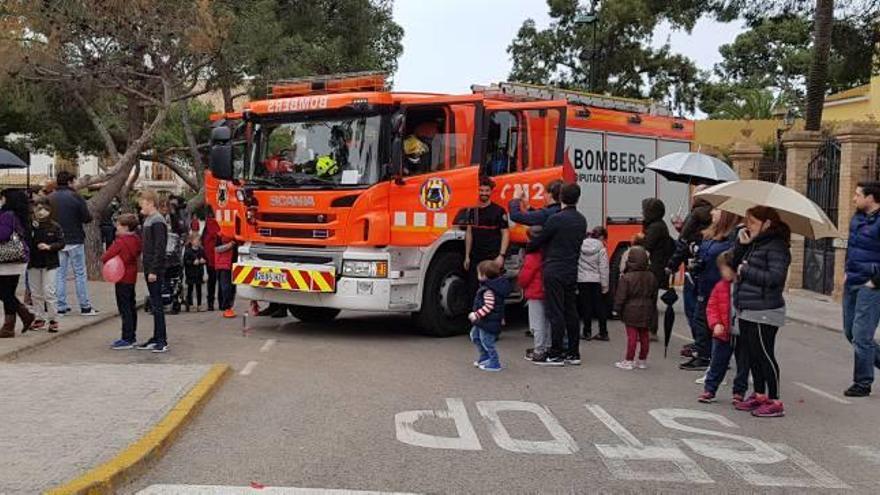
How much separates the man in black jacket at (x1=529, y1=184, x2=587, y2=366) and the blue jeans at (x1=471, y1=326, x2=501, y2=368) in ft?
2.22

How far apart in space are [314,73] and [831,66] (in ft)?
53.8

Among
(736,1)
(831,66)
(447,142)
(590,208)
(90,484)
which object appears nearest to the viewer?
(90,484)

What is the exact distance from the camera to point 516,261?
11.8m

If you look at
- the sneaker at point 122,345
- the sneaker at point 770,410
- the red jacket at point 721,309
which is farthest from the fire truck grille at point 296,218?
the sneaker at point 770,410

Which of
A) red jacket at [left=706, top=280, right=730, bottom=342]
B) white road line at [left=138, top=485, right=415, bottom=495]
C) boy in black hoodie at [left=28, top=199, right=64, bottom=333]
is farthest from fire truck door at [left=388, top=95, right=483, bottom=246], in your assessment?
white road line at [left=138, top=485, right=415, bottom=495]

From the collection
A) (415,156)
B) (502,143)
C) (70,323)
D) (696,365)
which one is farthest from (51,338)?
(696,365)

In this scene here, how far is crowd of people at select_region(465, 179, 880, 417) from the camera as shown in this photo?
7328 millimetres

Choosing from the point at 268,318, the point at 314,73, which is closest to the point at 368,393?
the point at 268,318

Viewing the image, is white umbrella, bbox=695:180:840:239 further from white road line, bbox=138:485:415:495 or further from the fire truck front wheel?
the fire truck front wheel

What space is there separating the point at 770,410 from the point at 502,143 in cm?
507

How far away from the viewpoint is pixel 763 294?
7.25m

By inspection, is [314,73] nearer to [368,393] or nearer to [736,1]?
[736,1]

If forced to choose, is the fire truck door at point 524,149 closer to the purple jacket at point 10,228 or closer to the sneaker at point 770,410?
the sneaker at point 770,410

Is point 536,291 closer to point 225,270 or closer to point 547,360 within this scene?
point 547,360
